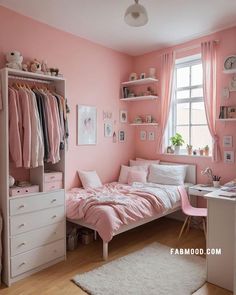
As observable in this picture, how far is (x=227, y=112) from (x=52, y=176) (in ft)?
8.03

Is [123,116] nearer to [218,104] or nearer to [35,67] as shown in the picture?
[218,104]

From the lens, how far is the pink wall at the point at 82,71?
3.05m

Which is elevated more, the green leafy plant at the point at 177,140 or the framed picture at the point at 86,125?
the framed picture at the point at 86,125

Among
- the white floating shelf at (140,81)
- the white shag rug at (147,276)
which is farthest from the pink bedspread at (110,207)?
the white floating shelf at (140,81)

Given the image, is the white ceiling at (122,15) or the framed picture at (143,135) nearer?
the white ceiling at (122,15)

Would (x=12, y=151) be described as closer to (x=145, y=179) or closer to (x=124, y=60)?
(x=145, y=179)

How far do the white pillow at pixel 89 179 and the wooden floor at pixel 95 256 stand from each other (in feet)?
2.63

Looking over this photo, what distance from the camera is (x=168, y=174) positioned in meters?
3.96

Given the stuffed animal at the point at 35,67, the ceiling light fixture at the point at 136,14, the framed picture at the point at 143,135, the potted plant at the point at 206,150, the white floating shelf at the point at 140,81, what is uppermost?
the ceiling light fixture at the point at 136,14

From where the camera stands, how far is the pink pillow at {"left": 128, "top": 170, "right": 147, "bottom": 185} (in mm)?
4062

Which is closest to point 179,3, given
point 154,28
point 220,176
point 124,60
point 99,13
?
point 154,28

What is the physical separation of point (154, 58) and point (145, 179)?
6.76 feet

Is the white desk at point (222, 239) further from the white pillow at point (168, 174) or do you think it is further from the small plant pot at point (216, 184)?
the white pillow at point (168, 174)

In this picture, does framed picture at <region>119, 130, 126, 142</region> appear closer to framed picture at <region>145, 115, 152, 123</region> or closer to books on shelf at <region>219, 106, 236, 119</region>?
framed picture at <region>145, 115, 152, 123</region>
